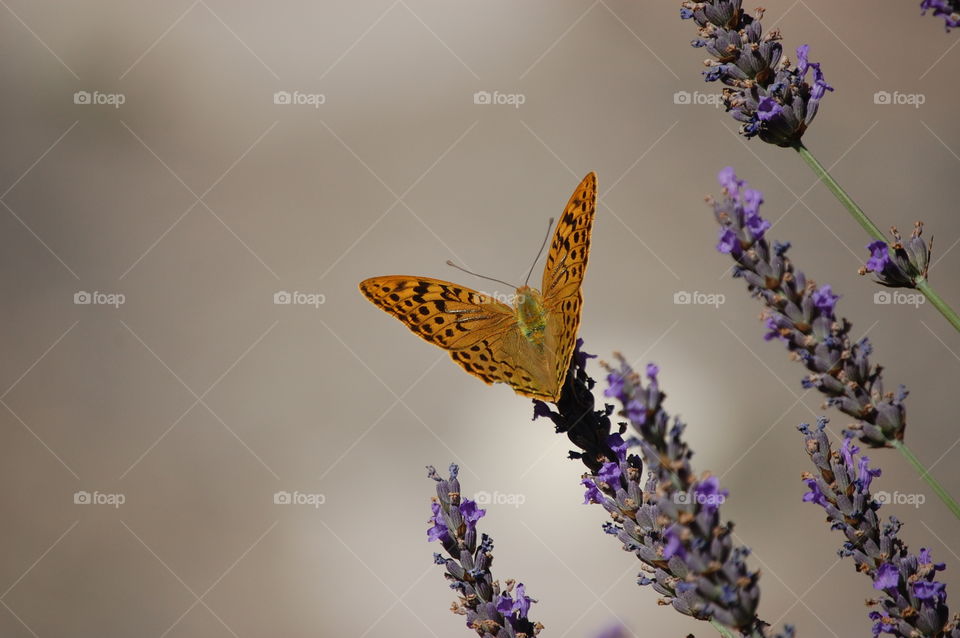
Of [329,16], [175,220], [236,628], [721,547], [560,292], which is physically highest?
[329,16]

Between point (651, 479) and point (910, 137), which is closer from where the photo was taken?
point (651, 479)

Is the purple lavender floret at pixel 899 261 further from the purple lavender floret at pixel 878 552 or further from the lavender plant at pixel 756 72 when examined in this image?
the purple lavender floret at pixel 878 552

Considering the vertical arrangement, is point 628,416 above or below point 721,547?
above

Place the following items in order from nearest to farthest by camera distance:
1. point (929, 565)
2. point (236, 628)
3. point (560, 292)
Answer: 1. point (929, 565)
2. point (560, 292)
3. point (236, 628)

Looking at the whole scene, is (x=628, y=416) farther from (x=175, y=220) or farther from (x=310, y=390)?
(x=175, y=220)

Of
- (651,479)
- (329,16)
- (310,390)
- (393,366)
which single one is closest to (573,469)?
(393,366)

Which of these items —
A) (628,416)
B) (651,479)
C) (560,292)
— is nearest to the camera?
(628,416)
